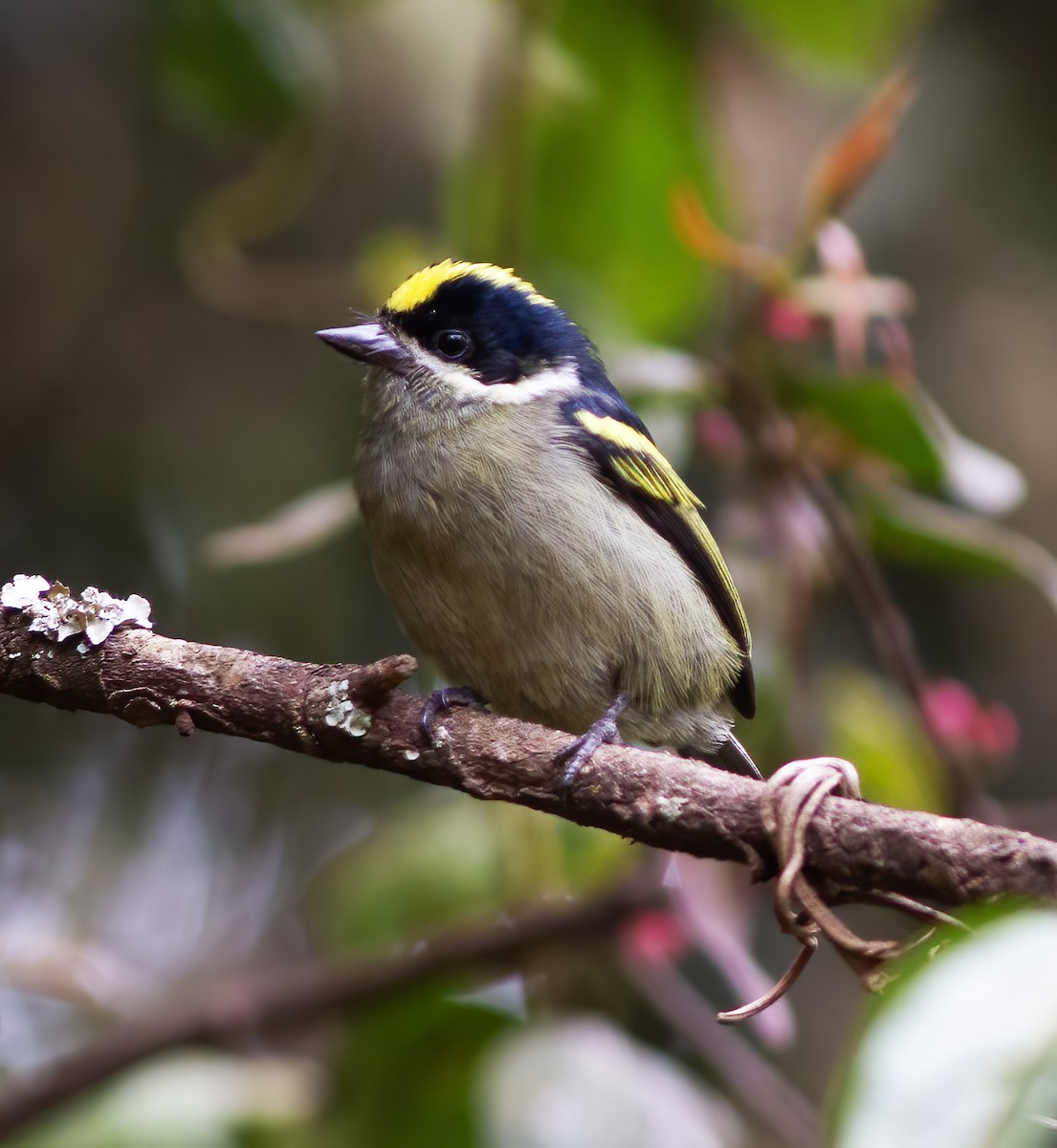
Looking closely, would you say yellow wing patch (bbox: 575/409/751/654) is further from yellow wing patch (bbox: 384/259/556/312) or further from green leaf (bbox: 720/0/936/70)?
green leaf (bbox: 720/0/936/70)

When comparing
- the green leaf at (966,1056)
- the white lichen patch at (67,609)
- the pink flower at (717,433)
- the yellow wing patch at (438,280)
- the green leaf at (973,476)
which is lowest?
the green leaf at (966,1056)

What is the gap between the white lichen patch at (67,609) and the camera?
1.95m

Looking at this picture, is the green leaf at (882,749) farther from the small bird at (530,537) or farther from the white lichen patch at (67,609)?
the white lichen patch at (67,609)

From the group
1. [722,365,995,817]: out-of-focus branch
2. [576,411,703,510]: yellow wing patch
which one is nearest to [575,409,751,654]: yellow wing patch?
[576,411,703,510]: yellow wing patch

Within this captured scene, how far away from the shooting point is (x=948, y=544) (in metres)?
2.98

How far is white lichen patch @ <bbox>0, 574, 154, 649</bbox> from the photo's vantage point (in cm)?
195

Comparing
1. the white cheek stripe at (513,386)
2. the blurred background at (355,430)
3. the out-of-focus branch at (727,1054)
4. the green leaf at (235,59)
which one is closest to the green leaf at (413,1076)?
the blurred background at (355,430)

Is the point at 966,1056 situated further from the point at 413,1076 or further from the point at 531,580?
the point at 413,1076

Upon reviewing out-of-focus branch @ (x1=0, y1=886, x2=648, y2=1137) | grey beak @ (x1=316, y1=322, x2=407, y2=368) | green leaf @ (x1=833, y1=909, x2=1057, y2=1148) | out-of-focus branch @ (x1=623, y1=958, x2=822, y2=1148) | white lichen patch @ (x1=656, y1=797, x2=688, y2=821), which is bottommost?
out-of-focus branch @ (x1=623, y1=958, x2=822, y2=1148)

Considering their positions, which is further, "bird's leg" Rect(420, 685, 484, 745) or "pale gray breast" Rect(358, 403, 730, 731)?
"pale gray breast" Rect(358, 403, 730, 731)

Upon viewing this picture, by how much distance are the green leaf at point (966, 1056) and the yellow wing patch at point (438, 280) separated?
2.11 metres

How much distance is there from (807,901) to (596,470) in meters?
1.31

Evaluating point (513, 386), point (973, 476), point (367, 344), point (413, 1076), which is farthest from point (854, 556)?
point (413, 1076)

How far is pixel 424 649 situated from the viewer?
268 centimetres
